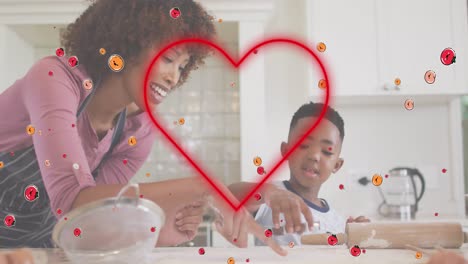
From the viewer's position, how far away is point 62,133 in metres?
0.97

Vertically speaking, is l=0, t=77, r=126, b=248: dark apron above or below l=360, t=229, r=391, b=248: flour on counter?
above

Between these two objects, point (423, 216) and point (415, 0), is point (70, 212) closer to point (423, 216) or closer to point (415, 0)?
point (423, 216)

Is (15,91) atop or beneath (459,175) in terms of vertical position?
atop

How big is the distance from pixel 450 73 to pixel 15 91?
922 mm

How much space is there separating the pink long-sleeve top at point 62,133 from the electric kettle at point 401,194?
1.69 ft

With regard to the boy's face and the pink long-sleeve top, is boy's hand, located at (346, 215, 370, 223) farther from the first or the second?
the pink long-sleeve top

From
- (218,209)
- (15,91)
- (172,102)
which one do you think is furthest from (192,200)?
(15,91)

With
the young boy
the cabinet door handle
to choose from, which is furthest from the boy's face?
the cabinet door handle

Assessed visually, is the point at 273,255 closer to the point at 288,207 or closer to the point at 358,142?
the point at 288,207

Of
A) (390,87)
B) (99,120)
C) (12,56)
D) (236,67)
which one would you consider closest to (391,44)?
(390,87)

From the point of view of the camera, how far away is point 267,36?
1.00 m

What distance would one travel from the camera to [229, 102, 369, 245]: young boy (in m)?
0.97

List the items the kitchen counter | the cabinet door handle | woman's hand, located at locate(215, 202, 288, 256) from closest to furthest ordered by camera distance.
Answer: the kitchen counter, woman's hand, located at locate(215, 202, 288, 256), the cabinet door handle

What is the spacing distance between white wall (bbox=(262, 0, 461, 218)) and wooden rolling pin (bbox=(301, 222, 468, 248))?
0.11m
